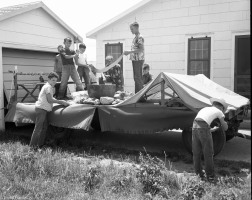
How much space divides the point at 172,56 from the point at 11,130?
5.58 m

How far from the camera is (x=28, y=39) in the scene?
32.7 ft

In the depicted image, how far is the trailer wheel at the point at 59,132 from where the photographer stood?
7.71m

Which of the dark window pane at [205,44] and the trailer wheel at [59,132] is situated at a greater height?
the dark window pane at [205,44]

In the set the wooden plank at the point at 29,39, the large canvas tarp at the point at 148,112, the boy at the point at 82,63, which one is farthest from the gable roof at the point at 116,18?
the large canvas tarp at the point at 148,112

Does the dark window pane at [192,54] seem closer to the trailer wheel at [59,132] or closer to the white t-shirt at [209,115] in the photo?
the trailer wheel at [59,132]

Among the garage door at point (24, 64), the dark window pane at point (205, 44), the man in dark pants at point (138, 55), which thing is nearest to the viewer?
the man in dark pants at point (138, 55)

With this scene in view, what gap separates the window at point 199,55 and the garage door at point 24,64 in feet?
15.2

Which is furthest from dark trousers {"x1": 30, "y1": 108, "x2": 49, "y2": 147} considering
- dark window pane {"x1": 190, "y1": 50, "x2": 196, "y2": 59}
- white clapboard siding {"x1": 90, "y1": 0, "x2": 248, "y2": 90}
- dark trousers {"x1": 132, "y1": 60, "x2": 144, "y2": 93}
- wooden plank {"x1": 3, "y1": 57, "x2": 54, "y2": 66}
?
dark window pane {"x1": 190, "y1": 50, "x2": 196, "y2": 59}

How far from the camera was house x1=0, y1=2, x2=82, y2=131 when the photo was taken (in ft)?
30.5

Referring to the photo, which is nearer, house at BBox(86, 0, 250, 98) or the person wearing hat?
the person wearing hat

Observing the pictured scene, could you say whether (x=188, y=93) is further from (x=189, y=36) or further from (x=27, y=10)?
(x=27, y=10)

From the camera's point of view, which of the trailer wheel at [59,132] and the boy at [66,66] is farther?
the boy at [66,66]

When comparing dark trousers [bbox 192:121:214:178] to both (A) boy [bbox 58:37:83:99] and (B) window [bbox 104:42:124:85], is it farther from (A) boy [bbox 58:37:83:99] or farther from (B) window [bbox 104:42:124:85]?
(B) window [bbox 104:42:124:85]

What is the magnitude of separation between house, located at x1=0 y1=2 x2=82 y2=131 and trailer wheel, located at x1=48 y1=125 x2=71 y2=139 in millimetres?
2080
